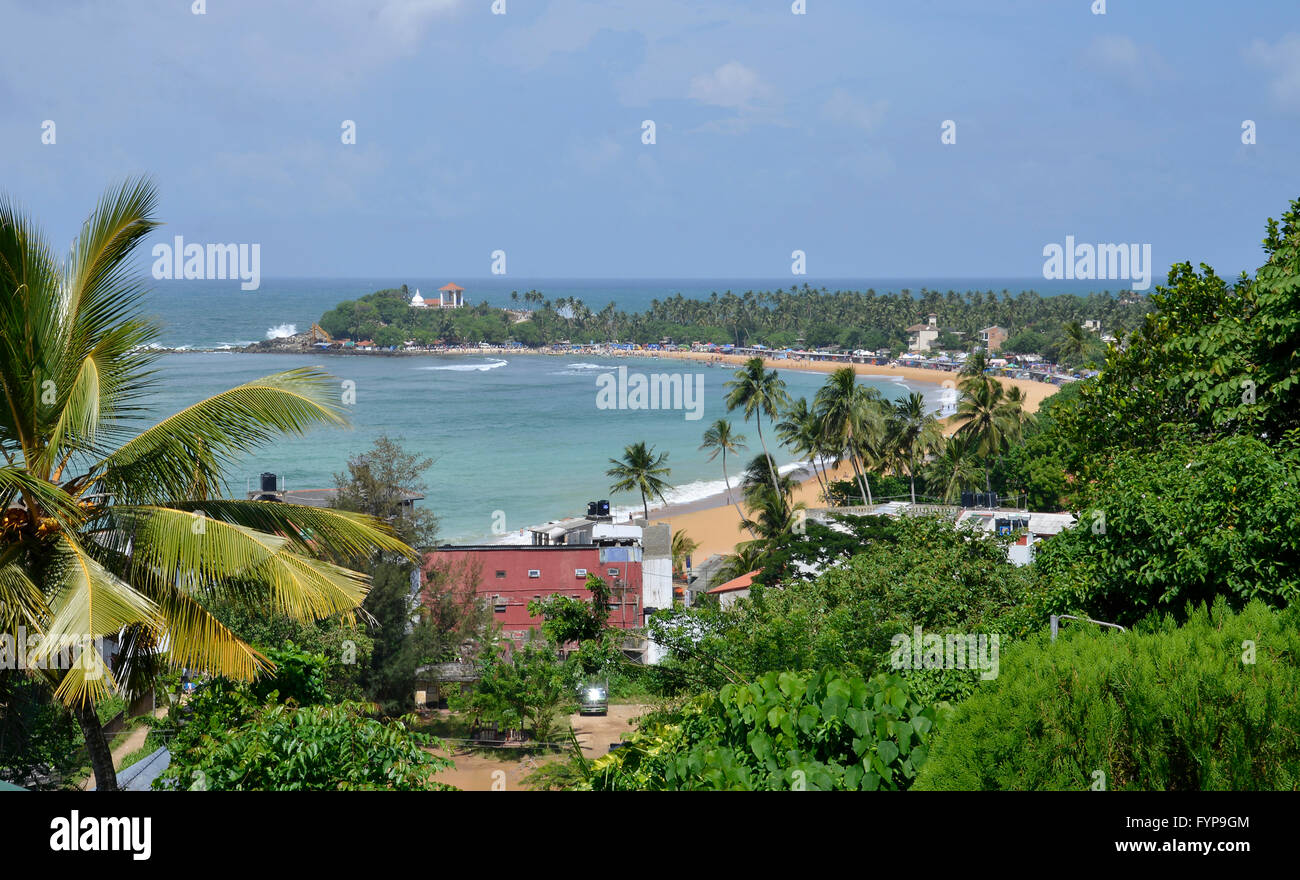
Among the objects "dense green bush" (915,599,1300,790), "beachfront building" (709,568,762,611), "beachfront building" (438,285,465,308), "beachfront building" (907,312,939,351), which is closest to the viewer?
"dense green bush" (915,599,1300,790)

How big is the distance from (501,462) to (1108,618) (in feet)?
198

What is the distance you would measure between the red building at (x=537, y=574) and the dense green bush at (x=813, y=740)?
77.5 ft

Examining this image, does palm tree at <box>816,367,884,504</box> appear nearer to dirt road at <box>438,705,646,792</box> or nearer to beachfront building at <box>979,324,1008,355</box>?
dirt road at <box>438,705,646,792</box>

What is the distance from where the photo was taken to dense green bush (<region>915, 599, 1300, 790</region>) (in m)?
3.38

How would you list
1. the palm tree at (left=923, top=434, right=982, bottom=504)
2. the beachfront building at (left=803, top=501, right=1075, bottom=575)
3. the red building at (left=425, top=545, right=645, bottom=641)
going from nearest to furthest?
the beachfront building at (left=803, top=501, right=1075, bottom=575) < the red building at (left=425, top=545, right=645, bottom=641) < the palm tree at (left=923, top=434, right=982, bottom=504)

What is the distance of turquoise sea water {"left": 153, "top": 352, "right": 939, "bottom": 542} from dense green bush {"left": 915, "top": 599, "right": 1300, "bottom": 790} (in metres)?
32.3

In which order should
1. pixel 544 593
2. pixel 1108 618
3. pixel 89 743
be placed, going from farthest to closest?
pixel 544 593 → pixel 1108 618 → pixel 89 743

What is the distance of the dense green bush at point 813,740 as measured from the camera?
394 cm

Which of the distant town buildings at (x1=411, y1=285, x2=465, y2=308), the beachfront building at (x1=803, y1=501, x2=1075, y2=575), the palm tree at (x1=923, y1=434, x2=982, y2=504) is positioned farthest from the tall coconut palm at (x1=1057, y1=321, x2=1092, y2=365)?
the distant town buildings at (x1=411, y1=285, x2=465, y2=308)

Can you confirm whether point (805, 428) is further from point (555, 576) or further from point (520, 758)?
point (520, 758)

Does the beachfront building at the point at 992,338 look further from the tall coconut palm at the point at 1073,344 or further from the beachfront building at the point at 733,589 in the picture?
the beachfront building at the point at 733,589
